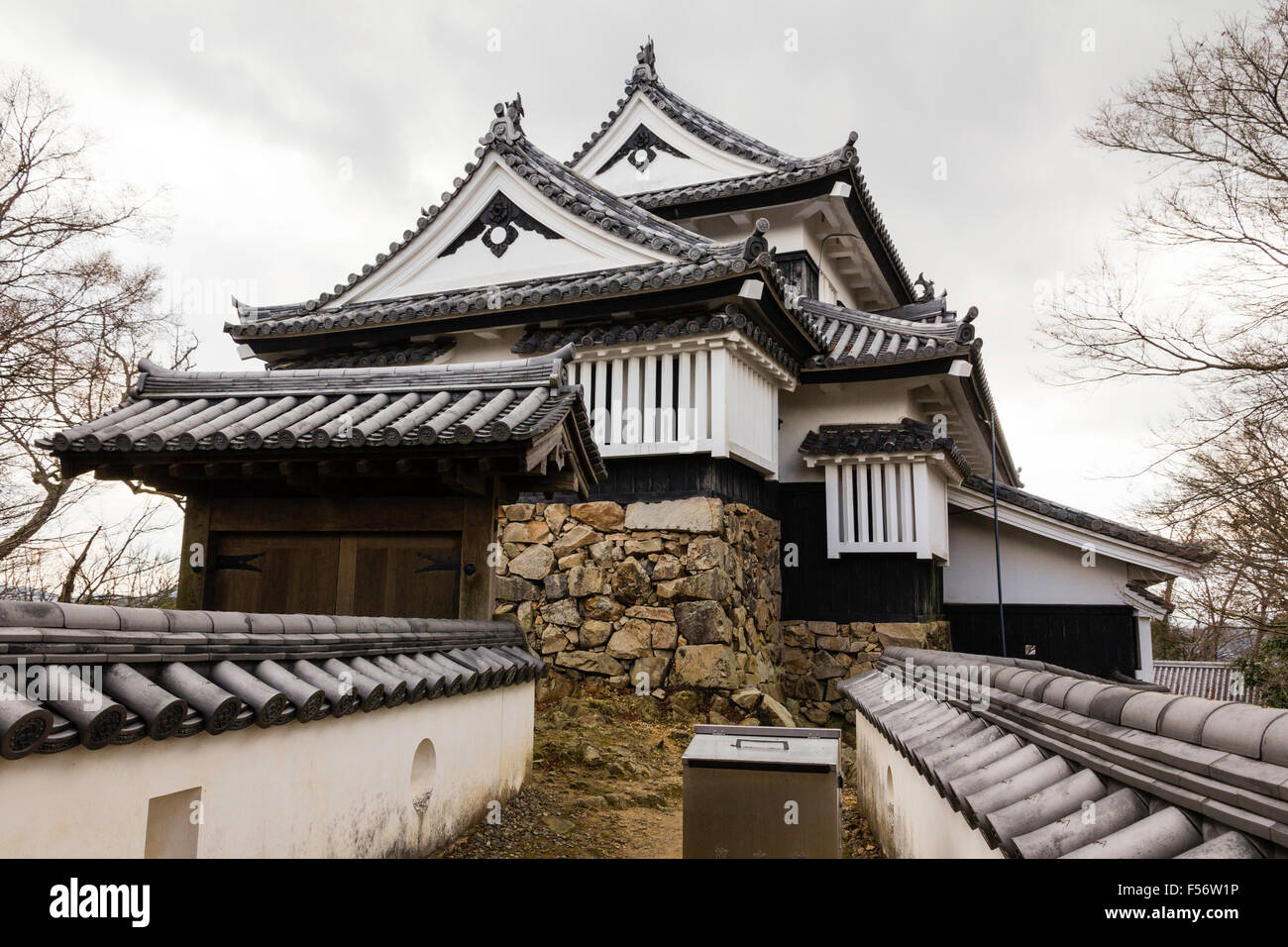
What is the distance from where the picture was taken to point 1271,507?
10312 mm

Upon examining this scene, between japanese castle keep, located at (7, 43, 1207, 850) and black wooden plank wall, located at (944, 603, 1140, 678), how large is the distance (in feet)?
0.16

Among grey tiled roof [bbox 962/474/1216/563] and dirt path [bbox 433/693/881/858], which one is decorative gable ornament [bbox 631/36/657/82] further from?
dirt path [bbox 433/693/881/858]

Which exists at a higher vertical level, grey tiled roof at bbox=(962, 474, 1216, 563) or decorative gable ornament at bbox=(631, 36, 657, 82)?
decorative gable ornament at bbox=(631, 36, 657, 82)

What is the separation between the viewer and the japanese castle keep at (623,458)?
6.88m

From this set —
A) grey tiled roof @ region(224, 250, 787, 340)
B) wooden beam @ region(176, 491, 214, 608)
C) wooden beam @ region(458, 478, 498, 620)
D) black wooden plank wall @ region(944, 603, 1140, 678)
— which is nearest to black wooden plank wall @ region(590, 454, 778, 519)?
grey tiled roof @ region(224, 250, 787, 340)

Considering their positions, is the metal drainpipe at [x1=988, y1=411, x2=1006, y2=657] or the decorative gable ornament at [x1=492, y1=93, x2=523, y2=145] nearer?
the decorative gable ornament at [x1=492, y1=93, x2=523, y2=145]

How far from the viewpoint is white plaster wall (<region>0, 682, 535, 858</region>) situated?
2.98 metres

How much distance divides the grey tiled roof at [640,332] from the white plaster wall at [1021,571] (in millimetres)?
5673

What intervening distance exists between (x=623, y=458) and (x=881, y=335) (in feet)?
17.7

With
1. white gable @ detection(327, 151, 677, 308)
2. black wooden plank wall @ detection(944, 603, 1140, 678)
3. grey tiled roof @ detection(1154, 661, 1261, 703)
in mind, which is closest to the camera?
white gable @ detection(327, 151, 677, 308)

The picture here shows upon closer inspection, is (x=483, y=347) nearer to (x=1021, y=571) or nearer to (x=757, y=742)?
(x=757, y=742)
